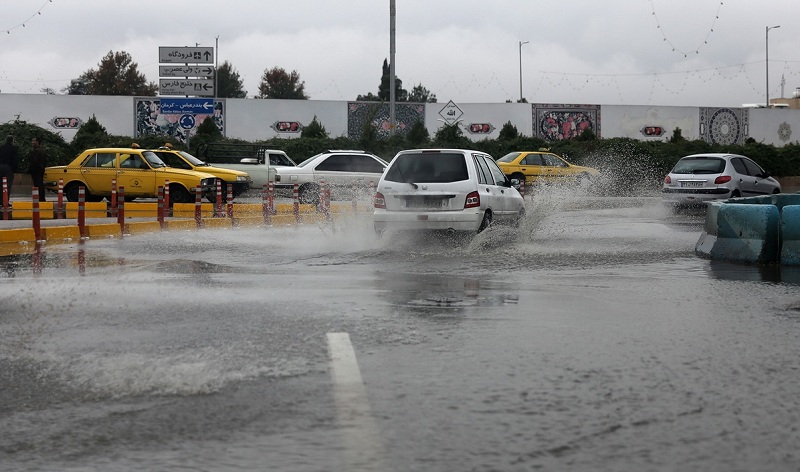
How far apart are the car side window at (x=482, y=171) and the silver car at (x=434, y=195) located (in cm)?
3

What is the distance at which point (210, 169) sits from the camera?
97.8 feet

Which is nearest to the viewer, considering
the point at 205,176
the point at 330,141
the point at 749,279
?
the point at 749,279

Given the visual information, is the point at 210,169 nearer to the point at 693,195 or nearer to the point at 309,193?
the point at 309,193

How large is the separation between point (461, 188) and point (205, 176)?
13.7 metres

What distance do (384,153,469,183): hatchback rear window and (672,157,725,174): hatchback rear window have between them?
12.1 metres

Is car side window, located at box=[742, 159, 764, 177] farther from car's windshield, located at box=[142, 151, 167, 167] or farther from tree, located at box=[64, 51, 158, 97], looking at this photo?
tree, located at box=[64, 51, 158, 97]

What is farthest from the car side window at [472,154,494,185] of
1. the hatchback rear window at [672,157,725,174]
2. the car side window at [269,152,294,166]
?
the car side window at [269,152,294,166]

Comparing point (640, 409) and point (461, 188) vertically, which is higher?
Answer: point (461, 188)

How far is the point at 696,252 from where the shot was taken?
15359mm

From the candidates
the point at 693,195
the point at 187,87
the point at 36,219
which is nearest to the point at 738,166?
the point at 693,195

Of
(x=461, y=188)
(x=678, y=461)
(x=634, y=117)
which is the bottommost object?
(x=678, y=461)

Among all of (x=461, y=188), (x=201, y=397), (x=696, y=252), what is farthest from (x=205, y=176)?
(x=201, y=397)

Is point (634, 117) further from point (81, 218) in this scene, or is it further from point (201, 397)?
point (201, 397)

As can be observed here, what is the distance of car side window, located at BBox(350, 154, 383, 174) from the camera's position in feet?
102
